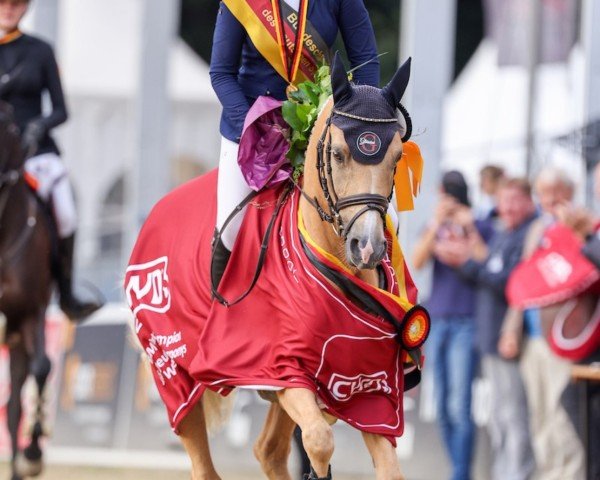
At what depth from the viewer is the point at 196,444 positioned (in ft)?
24.4

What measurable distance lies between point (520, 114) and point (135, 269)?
11.8 m

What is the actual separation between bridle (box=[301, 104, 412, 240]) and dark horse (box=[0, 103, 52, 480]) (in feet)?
15.7

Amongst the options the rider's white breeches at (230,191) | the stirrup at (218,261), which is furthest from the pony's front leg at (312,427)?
the rider's white breeches at (230,191)

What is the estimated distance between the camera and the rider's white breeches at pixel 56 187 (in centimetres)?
1094

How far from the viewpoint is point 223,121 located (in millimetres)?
6895

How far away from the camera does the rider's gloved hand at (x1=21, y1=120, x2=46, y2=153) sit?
419 inches

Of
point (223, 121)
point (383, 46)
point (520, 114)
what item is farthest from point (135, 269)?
point (383, 46)

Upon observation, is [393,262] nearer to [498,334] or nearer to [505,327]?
[505,327]

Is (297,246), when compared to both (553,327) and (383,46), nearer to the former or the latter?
(553,327)

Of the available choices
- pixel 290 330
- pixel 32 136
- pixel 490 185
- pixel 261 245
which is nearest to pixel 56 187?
pixel 32 136

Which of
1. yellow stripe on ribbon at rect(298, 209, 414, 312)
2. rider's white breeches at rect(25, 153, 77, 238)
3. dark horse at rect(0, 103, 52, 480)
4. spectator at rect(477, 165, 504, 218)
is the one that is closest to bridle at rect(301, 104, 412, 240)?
yellow stripe on ribbon at rect(298, 209, 414, 312)

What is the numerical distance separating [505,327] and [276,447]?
10.0ft

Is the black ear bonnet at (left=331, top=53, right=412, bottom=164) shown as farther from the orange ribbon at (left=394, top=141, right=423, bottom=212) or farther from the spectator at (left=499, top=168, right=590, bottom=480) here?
the spectator at (left=499, top=168, right=590, bottom=480)

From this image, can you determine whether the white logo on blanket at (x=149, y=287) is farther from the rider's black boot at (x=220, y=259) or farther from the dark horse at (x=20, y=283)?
the dark horse at (x=20, y=283)
